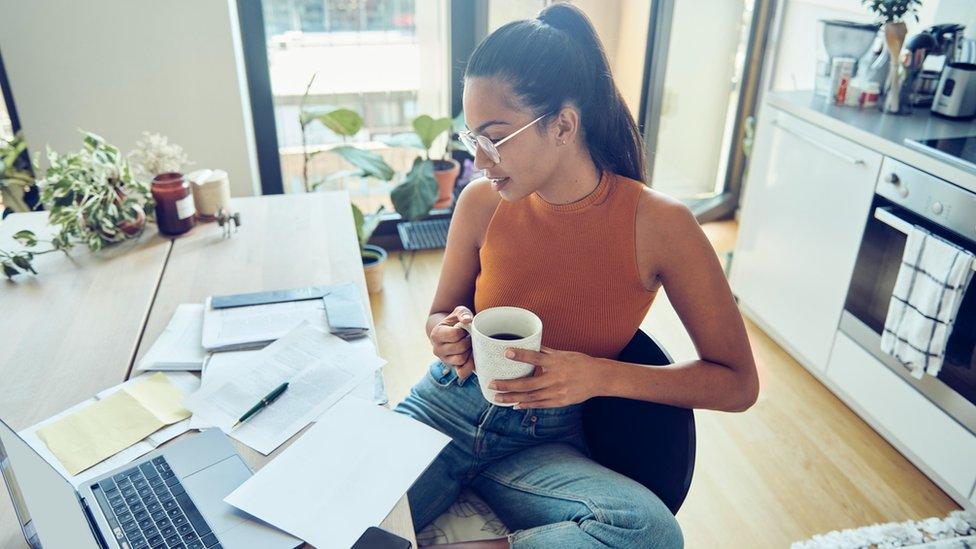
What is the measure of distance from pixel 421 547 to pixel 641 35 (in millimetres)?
2695

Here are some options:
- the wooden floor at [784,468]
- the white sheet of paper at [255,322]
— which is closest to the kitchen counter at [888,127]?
the wooden floor at [784,468]

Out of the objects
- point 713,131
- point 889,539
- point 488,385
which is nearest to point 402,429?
point 488,385

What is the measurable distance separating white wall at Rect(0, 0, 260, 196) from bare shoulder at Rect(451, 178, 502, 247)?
162cm

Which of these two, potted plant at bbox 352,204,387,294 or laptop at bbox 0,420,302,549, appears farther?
potted plant at bbox 352,204,387,294

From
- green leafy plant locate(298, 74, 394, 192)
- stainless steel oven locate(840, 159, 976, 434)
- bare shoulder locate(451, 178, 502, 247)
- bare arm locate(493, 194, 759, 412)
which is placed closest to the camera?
bare arm locate(493, 194, 759, 412)

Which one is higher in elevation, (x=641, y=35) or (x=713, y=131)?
(x=641, y=35)

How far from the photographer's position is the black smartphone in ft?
3.12

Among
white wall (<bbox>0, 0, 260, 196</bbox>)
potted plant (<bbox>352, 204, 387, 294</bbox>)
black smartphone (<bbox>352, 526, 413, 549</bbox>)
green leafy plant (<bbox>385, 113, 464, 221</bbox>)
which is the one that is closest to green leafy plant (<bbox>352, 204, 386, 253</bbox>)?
potted plant (<bbox>352, 204, 387, 294</bbox>)

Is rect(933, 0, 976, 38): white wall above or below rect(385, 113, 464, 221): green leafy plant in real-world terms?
above

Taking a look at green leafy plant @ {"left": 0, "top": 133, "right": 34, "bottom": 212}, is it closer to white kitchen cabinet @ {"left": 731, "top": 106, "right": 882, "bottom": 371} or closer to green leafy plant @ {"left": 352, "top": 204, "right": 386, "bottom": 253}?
green leafy plant @ {"left": 352, "top": 204, "right": 386, "bottom": 253}

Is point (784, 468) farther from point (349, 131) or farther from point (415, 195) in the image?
point (349, 131)

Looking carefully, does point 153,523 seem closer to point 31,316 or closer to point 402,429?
point 402,429

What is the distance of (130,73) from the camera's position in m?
2.60

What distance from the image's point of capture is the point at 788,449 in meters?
2.26
